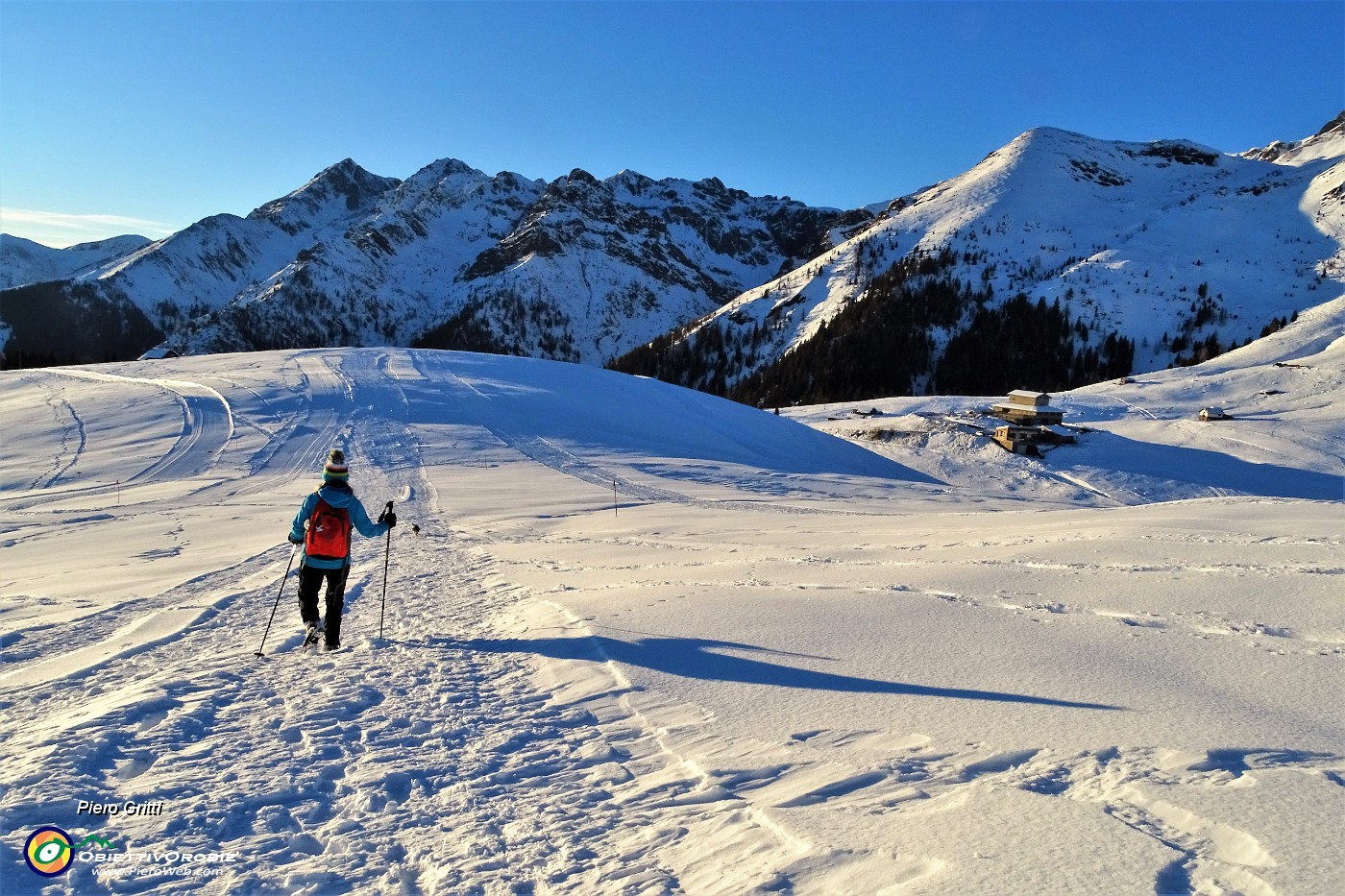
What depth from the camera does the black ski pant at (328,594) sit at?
7562mm

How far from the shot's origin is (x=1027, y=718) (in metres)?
4.93

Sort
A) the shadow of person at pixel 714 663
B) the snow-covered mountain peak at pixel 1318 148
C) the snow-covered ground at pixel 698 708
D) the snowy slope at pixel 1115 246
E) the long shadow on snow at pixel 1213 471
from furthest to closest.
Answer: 1. the snow-covered mountain peak at pixel 1318 148
2. the snowy slope at pixel 1115 246
3. the long shadow on snow at pixel 1213 471
4. the shadow of person at pixel 714 663
5. the snow-covered ground at pixel 698 708

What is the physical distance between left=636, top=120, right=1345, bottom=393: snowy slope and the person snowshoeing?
121 meters

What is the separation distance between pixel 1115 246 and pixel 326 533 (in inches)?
6291

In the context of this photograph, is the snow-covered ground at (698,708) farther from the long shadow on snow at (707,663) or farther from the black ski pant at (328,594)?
the black ski pant at (328,594)

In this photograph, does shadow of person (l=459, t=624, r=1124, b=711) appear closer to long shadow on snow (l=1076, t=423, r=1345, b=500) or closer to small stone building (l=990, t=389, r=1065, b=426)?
long shadow on snow (l=1076, t=423, r=1345, b=500)

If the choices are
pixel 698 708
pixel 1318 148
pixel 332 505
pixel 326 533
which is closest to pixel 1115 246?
pixel 1318 148

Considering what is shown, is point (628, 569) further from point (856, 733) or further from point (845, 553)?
Result: point (856, 733)

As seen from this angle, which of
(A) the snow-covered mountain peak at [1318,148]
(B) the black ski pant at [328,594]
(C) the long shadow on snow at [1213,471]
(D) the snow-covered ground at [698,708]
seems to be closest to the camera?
(D) the snow-covered ground at [698,708]

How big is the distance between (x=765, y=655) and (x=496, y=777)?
2.90 meters

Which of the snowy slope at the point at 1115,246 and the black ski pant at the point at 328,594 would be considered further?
the snowy slope at the point at 1115,246

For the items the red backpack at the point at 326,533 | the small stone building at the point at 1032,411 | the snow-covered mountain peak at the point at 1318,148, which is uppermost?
the snow-covered mountain peak at the point at 1318,148

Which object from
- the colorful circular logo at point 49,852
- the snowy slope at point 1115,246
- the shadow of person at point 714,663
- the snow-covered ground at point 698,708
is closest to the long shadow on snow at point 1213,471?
the snow-covered ground at point 698,708

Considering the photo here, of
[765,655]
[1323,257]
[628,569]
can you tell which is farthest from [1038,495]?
[1323,257]
